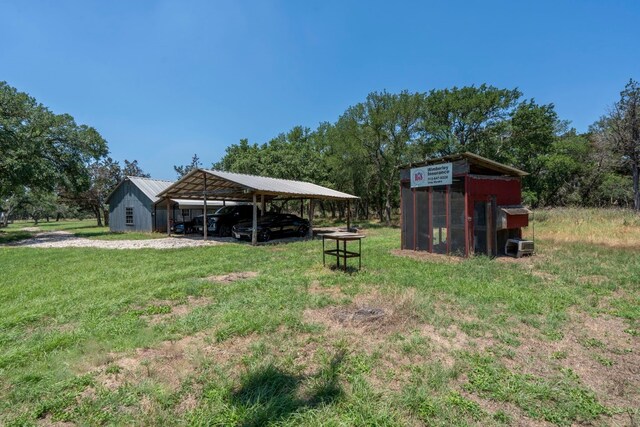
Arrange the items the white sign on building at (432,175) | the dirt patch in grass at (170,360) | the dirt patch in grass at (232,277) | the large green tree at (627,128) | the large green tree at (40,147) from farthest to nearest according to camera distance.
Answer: the large green tree at (627,128) < the large green tree at (40,147) < the white sign on building at (432,175) < the dirt patch in grass at (232,277) < the dirt patch in grass at (170,360)

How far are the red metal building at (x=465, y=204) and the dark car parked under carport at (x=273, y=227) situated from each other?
7.23m

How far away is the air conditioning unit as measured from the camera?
29.4 ft

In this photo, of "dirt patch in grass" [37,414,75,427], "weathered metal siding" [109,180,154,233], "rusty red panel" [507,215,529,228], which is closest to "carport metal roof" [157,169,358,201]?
"weathered metal siding" [109,180,154,233]

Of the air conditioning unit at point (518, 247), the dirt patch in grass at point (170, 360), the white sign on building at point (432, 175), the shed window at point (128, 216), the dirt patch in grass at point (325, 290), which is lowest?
the dirt patch in grass at point (170, 360)

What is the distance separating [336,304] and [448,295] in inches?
76.2

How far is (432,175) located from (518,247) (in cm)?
311

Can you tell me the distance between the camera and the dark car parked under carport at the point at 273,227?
14.4 meters

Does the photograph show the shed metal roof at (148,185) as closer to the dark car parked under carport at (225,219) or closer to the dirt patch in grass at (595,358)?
the dark car parked under carport at (225,219)

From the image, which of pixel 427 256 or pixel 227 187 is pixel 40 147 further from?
pixel 427 256

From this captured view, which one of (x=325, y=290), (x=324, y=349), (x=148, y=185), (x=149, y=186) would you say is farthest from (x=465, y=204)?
(x=148, y=185)

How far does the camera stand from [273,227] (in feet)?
50.0

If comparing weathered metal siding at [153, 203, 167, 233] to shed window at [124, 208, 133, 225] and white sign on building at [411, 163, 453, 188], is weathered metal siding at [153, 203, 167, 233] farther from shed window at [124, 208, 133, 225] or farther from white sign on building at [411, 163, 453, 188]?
white sign on building at [411, 163, 453, 188]

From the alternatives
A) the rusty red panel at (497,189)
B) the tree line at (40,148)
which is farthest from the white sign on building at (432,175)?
the tree line at (40,148)

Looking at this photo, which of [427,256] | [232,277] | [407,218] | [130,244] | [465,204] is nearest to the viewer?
[232,277]
